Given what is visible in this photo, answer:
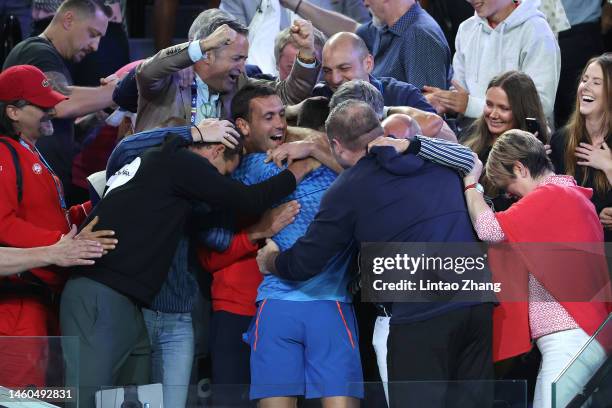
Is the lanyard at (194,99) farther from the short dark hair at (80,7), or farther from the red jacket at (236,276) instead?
the short dark hair at (80,7)

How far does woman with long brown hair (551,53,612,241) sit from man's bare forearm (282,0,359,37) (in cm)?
179

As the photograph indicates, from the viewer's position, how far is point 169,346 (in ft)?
18.7

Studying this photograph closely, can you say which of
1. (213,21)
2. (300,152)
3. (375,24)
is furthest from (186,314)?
(375,24)

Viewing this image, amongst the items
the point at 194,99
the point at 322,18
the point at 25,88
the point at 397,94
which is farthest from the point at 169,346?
→ the point at 322,18

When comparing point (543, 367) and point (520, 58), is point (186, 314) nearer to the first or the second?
point (543, 367)

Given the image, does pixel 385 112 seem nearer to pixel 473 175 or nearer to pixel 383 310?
pixel 473 175

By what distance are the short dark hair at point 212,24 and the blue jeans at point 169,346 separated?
1397mm

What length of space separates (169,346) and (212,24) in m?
1.59

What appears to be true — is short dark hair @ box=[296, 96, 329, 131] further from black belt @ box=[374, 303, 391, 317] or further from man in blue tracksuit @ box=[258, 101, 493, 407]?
black belt @ box=[374, 303, 391, 317]

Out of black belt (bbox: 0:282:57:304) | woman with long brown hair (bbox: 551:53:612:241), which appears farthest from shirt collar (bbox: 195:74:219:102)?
woman with long brown hair (bbox: 551:53:612:241)

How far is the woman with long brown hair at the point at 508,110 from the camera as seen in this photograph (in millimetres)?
6246

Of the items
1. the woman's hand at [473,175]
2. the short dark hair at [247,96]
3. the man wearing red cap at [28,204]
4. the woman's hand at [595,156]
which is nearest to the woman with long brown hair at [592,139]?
the woman's hand at [595,156]

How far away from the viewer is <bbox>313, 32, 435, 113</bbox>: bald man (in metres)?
6.05

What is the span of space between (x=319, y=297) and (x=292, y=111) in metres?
1.06
